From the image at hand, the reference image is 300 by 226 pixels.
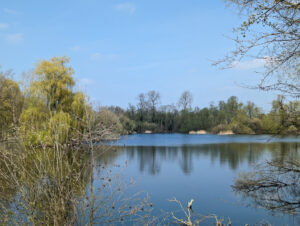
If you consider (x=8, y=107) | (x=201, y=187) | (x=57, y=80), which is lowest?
(x=201, y=187)

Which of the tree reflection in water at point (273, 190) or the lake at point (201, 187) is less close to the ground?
the tree reflection in water at point (273, 190)

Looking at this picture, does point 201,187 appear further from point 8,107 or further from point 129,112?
point 129,112

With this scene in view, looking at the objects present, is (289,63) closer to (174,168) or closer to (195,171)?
(195,171)

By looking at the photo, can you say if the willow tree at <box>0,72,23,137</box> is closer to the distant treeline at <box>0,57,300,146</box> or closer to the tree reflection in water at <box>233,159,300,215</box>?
the distant treeline at <box>0,57,300,146</box>

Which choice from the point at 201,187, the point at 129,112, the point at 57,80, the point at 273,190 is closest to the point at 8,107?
the point at 57,80

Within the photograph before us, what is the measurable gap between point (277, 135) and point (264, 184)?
5.66 feet

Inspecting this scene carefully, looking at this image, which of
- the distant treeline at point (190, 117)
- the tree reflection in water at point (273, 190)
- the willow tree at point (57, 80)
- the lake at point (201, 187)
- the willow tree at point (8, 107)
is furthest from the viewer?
the distant treeline at point (190, 117)

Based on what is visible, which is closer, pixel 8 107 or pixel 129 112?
pixel 8 107

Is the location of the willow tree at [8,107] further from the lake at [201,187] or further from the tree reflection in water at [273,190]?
the tree reflection in water at [273,190]

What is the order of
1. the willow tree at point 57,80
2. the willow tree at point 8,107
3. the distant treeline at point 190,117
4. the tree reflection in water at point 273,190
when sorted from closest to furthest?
the willow tree at point 8,107
the tree reflection in water at point 273,190
the willow tree at point 57,80
the distant treeline at point 190,117

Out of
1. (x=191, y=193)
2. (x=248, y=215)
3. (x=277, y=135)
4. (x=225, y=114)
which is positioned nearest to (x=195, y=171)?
(x=191, y=193)

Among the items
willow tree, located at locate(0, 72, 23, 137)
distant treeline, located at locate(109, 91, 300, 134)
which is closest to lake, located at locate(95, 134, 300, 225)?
willow tree, located at locate(0, 72, 23, 137)

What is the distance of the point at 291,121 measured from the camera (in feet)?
16.6

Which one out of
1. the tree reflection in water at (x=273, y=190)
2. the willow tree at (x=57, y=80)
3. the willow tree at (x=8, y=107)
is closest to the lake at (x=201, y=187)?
the tree reflection in water at (x=273, y=190)
